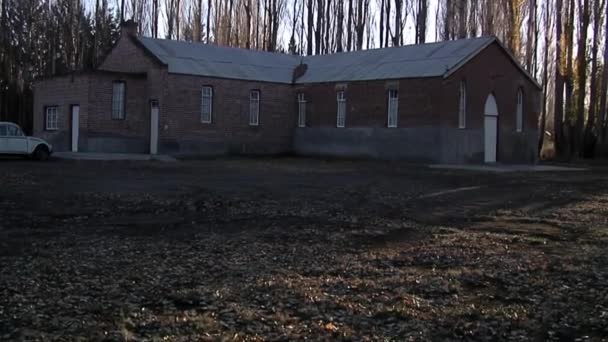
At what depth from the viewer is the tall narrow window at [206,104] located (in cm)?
3806

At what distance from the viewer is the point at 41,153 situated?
1227 inches

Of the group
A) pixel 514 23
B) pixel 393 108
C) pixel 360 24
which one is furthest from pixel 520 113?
pixel 360 24

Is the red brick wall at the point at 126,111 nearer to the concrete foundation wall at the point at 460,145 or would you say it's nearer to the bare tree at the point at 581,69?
the concrete foundation wall at the point at 460,145

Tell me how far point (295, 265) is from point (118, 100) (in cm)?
2843

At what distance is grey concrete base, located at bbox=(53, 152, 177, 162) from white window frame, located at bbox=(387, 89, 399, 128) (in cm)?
1046

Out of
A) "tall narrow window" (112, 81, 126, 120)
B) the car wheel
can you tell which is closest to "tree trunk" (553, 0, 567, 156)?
"tall narrow window" (112, 81, 126, 120)

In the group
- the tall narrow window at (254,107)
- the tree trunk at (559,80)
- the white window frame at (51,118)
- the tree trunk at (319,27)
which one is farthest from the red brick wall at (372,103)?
the tree trunk at (319,27)

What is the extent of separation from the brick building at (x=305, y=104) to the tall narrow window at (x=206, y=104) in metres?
0.05

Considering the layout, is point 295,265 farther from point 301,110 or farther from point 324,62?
point 324,62

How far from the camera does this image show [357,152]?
37.7m

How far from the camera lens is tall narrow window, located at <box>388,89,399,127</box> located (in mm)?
36000

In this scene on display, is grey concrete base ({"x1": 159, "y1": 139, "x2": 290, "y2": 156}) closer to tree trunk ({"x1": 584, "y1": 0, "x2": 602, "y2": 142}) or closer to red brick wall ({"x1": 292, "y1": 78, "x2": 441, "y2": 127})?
red brick wall ({"x1": 292, "y1": 78, "x2": 441, "y2": 127})

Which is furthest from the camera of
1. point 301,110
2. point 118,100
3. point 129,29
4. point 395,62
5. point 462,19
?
point 462,19

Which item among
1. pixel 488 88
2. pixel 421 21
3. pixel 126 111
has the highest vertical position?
pixel 421 21
